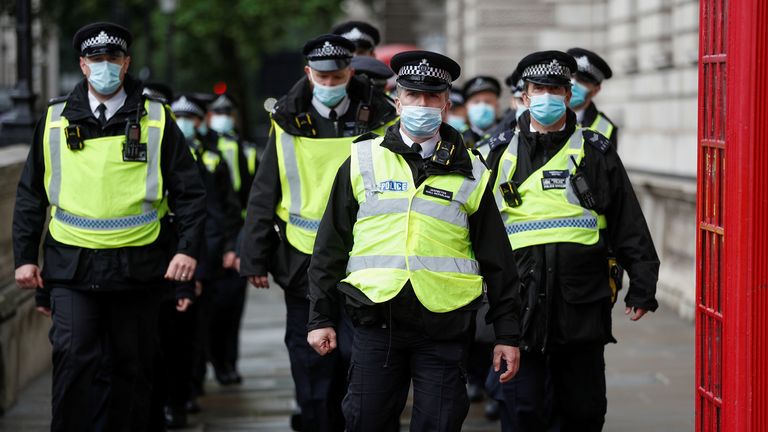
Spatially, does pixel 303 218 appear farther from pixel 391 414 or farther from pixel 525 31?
pixel 525 31

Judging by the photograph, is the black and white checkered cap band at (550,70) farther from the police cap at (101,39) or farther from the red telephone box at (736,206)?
the police cap at (101,39)

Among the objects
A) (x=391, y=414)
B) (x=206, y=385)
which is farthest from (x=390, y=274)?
(x=206, y=385)

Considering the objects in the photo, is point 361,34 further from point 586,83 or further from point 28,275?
point 28,275

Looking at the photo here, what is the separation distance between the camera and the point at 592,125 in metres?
7.68

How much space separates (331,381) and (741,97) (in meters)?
2.77

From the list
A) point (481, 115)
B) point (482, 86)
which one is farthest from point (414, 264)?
point (482, 86)

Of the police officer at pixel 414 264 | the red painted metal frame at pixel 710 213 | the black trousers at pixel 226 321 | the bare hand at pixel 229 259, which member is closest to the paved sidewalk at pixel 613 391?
the black trousers at pixel 226 321

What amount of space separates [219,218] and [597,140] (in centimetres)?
413

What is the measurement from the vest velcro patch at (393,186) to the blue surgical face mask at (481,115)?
17.6 ft

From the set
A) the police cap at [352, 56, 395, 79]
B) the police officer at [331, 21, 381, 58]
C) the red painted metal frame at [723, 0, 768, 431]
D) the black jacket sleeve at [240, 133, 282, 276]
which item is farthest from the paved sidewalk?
the red painted metal frame at [723, 0, 768, 431]

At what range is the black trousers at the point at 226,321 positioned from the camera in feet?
35.6

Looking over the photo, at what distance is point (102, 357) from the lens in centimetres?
702

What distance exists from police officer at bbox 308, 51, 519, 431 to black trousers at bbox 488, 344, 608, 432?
0.95m

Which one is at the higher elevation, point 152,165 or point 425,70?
point 425,70
